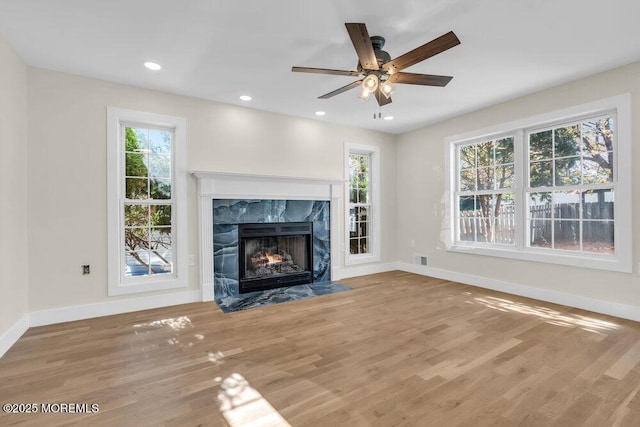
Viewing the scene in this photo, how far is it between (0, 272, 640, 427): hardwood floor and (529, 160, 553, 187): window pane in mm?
1586

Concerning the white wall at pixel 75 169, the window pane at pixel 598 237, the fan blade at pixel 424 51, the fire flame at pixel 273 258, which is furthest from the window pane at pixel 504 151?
the white wall at pixel 75 169

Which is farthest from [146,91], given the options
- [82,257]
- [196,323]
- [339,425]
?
[339,425]

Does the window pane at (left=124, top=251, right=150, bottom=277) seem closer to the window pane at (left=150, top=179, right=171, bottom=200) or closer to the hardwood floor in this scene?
the hardwood floor

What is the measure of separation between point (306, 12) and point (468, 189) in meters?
3.80

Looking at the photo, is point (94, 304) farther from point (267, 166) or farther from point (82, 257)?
point (267, 166)

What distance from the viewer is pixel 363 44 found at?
217 cm

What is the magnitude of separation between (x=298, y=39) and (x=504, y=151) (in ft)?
11.2

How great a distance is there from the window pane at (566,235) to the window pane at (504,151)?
107 centimetres

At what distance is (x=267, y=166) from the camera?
14.9 feet

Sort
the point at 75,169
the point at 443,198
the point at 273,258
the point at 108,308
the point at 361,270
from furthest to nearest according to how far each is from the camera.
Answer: the point at 361,270
the point at 443,198
the point at 273,258
the point at 108,308
the point at 75,169

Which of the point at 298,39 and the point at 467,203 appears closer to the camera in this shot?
the point at 298,39

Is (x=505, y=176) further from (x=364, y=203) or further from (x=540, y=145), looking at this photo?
(x=364, y=203)

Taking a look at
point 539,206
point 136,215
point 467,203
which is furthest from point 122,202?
point 539,206

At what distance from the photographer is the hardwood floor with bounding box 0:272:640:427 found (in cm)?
176
